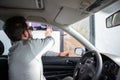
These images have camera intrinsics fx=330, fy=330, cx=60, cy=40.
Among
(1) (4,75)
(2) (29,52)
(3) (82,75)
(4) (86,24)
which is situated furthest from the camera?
(4) (86,24)

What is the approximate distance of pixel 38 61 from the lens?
10.5 feet

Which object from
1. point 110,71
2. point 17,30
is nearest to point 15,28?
point 17,30

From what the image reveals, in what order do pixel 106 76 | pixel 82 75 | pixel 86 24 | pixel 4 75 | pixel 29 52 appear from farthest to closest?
pixel 86 24 → pixel 4 75 → pixel 29 52 → pixel 82 75 → pixel 106 76

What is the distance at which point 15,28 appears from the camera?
3400 millimetres

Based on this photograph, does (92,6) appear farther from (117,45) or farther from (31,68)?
(117,45)

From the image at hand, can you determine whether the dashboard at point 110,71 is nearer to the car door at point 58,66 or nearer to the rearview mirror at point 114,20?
the rearview mirror at point 114,20

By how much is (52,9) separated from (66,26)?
0.56 m

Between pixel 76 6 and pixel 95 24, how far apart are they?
20.1 feet

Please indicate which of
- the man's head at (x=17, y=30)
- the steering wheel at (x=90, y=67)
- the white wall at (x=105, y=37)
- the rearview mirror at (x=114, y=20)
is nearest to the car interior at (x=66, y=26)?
the steering wheel at (x=90, y=67)

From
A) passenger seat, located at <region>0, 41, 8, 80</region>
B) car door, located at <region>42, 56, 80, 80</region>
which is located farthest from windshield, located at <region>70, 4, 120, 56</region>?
passenger seat, located at <region>0, 41, 8, 80</region>

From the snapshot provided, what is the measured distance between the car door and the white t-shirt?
3.43ft

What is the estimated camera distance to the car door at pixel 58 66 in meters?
4.26

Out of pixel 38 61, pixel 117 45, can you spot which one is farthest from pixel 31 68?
pixel 117 45

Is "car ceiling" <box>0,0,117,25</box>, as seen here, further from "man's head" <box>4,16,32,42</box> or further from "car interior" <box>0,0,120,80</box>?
"man's head" <box>4,16,32,42</box>
